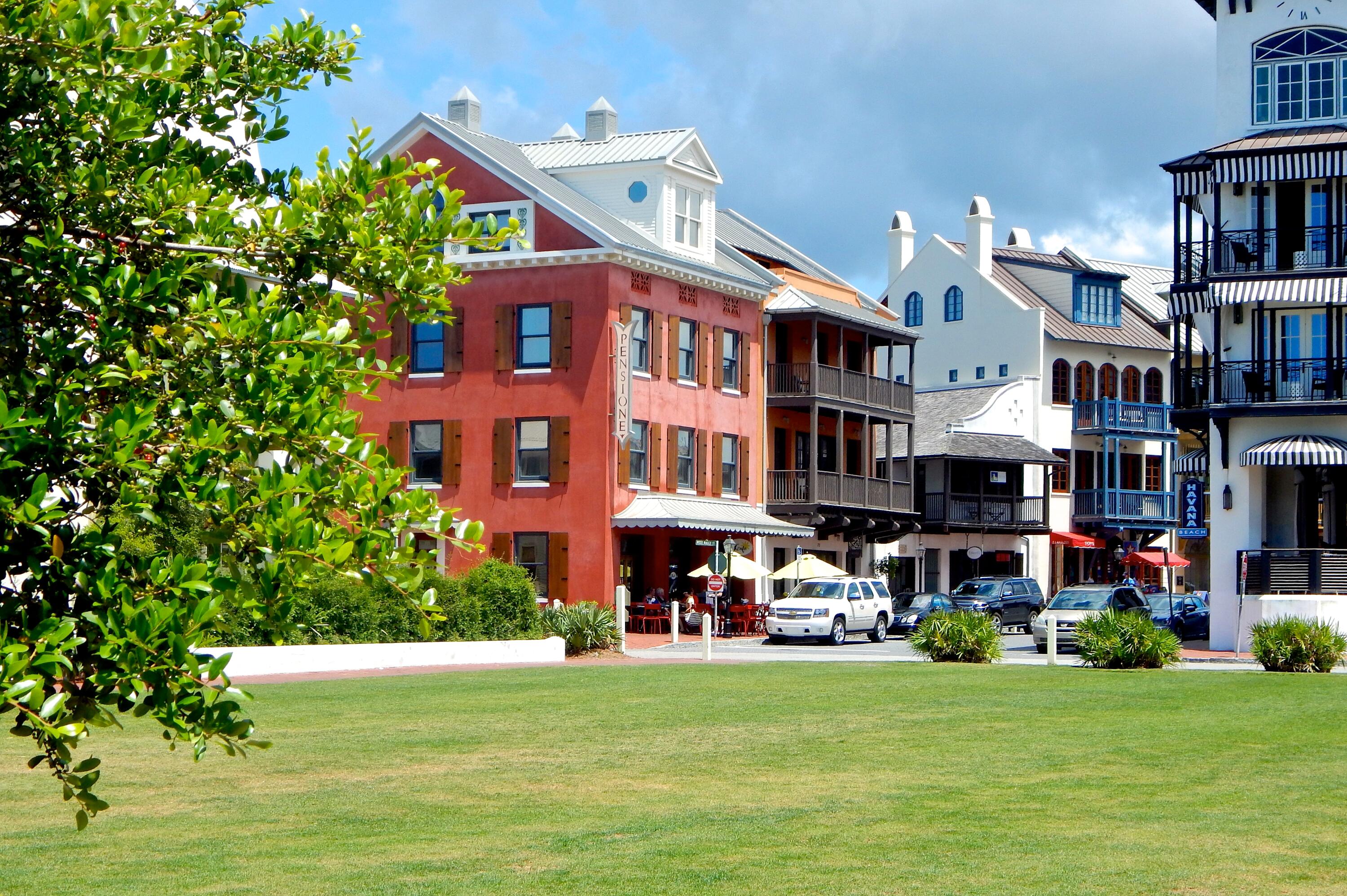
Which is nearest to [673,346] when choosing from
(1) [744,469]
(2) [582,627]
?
(1) [744,469]

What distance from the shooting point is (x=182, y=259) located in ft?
18.9

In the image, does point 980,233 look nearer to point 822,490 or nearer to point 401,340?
point 822,490

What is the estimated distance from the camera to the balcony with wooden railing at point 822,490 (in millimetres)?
53469

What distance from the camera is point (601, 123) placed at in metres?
53.5

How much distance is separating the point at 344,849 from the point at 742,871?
2.79m

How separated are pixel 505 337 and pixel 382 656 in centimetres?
1743

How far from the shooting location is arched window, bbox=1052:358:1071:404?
69.2 metres

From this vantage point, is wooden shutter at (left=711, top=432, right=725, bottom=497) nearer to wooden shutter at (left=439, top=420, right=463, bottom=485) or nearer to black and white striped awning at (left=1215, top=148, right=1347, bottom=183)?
wooden shutter at (left=439, top=420, right=463, bottom=485)

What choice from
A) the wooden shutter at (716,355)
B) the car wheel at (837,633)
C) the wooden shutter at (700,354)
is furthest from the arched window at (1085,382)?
the car wheel at (837,633)

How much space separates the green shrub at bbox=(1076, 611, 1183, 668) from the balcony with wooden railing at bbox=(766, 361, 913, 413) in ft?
73.9

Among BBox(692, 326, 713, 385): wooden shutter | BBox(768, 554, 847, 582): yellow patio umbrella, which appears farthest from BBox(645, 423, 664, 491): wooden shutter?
BBox(768, 554, 847, 582): yellow patio umbrella

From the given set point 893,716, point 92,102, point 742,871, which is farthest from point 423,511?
point 893,716

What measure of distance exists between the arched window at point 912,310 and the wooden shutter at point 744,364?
22.3 metres

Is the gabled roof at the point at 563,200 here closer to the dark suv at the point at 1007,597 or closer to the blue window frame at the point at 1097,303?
the dark suv at the point at 1007,597
